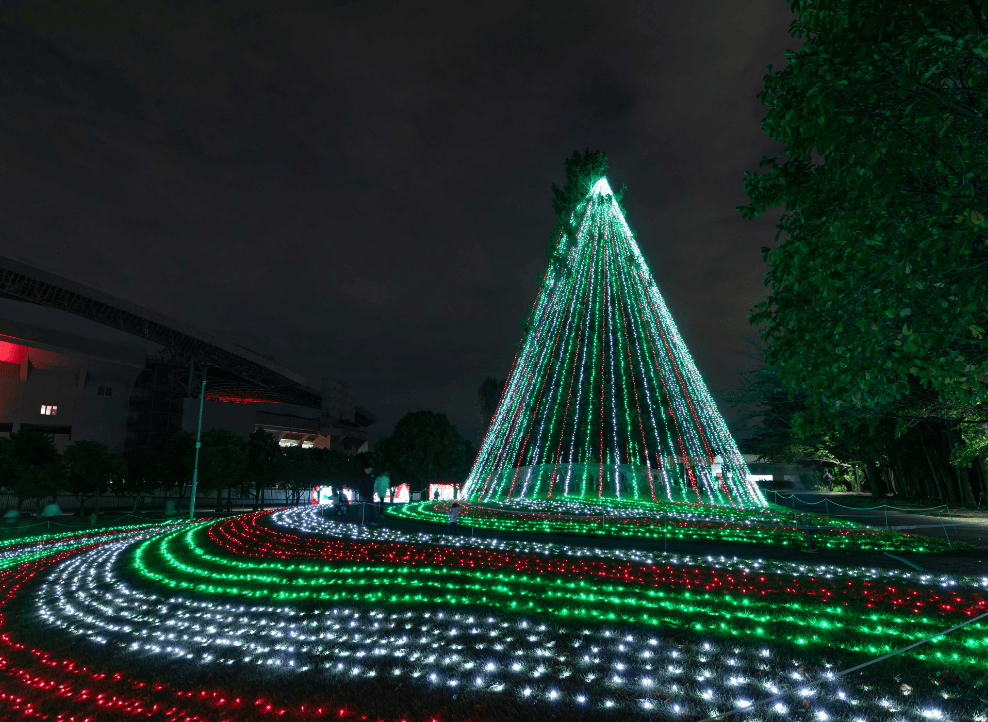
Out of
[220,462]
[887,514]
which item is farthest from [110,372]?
[887,514]

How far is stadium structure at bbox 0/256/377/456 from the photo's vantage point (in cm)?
4944

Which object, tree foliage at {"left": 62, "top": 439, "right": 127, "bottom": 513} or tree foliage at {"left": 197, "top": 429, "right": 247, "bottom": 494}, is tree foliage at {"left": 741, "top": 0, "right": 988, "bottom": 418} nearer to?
tree foliage at {"left": 62, "top": 439, "right": 127, "bottom": 513}

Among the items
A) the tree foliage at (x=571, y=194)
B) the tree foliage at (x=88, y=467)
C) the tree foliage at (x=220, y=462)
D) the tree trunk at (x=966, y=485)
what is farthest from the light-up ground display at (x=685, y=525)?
the tree foliage at (x=220, y=462)

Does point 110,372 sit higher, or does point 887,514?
point 110,372

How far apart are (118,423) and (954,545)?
214 ft

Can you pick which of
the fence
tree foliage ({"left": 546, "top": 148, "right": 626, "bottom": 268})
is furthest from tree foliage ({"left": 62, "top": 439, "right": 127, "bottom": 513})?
the fence

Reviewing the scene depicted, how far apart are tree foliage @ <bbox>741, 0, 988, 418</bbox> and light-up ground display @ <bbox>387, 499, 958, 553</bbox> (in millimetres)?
6833

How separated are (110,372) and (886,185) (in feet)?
215

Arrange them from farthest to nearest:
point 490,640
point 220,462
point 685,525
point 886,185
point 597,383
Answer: point 220,462 < point 597,383 < point 685,525 < point 490,640 < point 886,185

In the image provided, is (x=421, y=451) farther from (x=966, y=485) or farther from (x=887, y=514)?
A: (x=966, y=485)

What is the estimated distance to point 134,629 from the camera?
29.0 ft

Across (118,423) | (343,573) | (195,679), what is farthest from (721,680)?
(118,423)

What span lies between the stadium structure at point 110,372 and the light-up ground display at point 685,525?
149 ft

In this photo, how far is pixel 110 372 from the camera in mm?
55656
